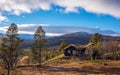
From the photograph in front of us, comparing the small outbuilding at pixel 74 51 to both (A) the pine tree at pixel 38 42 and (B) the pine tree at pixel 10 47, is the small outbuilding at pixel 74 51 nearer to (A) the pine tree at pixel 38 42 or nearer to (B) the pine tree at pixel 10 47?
(A) the pine tree at pixel 38 42

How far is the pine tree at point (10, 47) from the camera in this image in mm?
50625

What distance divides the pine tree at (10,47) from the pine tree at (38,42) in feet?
141

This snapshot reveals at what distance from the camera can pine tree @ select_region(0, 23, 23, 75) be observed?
5062 centimetres

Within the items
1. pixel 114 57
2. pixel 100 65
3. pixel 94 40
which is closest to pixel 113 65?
pixel 100 65

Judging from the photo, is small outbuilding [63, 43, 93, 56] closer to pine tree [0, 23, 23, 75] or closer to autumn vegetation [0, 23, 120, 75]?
autumn vegetation [0, 23, 120, 75]

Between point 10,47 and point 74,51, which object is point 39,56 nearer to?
point 74,51

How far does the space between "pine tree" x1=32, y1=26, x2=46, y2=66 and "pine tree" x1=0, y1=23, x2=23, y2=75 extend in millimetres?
43002

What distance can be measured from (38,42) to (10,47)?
44567mm

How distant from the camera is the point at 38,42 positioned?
9556cm

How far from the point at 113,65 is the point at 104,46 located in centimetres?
3487

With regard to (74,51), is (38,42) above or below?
above

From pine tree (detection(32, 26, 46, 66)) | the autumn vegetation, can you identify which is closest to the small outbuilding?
the autumn vegetation

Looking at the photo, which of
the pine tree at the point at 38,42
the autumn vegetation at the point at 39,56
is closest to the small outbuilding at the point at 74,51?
the autumn vegetation at the point at 39,56

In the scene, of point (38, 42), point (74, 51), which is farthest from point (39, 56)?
point (74, 51)
